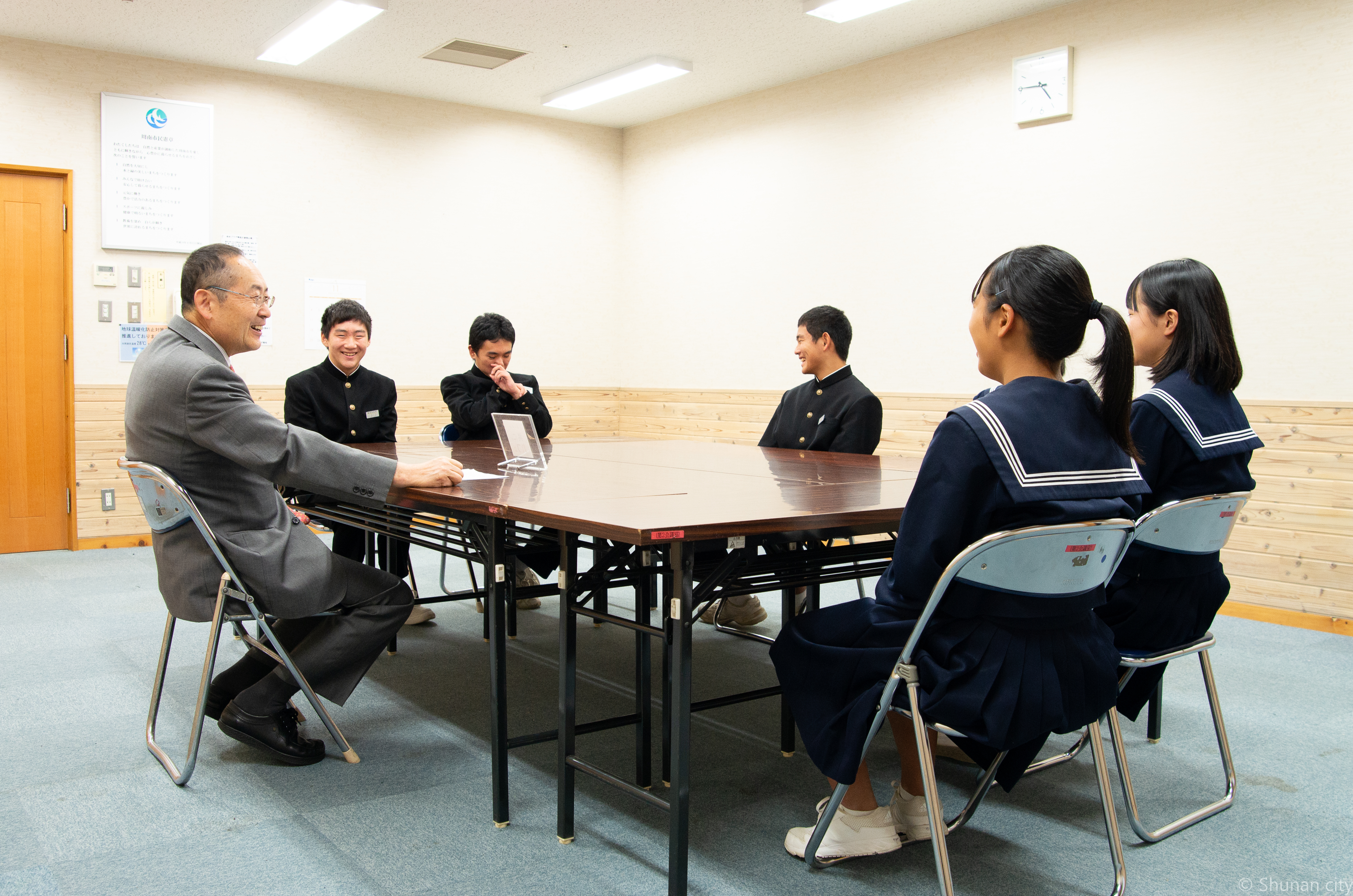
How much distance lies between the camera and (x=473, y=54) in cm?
575

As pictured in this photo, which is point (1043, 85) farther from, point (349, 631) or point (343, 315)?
point (349, 631)

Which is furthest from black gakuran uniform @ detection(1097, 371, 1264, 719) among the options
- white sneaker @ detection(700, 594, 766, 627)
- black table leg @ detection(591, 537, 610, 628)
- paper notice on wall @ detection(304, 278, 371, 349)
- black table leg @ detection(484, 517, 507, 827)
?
paper notice on wall @ detection(304, 278, 371, 349)

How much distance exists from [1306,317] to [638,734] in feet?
11.2

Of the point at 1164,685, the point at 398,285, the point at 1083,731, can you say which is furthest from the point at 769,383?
the point at 1083,731

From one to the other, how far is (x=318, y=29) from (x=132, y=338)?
2.07 metres

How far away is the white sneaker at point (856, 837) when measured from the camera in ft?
6.59

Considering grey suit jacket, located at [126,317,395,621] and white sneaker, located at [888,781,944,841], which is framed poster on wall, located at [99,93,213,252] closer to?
grey suit jacket, located at [126,317,395,621]

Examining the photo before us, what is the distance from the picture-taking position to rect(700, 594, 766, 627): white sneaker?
13.2 ft

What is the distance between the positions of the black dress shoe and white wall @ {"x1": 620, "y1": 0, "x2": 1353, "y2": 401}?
12.3 feet

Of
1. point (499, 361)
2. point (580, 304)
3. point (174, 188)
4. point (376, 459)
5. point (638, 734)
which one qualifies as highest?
point (174, 188)

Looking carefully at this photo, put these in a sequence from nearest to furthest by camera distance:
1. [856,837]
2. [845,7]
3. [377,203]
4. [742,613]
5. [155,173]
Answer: [856,837], [742,613], [845,7], [155,173], [377,203]

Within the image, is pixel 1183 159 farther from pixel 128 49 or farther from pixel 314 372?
pixel 128 49

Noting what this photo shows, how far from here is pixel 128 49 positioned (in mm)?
5586

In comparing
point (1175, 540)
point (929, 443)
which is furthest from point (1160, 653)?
point (929, 443)
